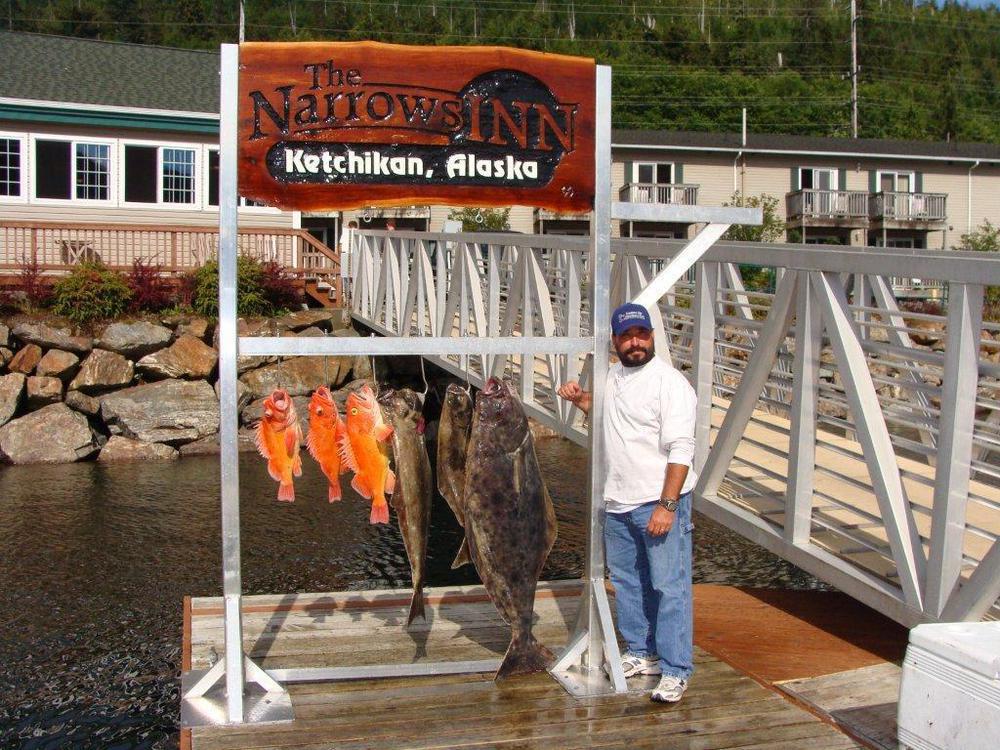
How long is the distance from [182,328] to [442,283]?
22.7 feet

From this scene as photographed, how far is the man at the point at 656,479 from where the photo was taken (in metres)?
5.07

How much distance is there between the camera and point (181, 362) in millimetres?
19609

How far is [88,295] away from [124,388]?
1.83 m

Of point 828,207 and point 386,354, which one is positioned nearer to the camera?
point 386,354

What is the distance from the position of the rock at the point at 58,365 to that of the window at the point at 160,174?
6217 millimetres

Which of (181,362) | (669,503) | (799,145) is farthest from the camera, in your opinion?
(799,145)

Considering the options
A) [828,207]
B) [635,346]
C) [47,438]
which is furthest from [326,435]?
[828,207]

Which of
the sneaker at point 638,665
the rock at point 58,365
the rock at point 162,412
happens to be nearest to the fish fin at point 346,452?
the sneaker at point 638,665

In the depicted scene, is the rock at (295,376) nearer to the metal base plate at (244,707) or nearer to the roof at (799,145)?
the metal base plate at (244,707)

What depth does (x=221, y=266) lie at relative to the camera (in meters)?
5.04

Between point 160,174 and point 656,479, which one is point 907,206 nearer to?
point 160,174

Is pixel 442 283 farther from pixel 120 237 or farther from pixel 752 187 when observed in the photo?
pixel 752 187

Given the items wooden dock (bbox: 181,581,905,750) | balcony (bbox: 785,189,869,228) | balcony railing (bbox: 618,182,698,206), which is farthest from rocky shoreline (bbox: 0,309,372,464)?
balcony (bbox: 785,189,869,228)

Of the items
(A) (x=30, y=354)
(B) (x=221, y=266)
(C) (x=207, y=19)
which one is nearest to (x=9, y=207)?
(A) (x=30, y=354)
